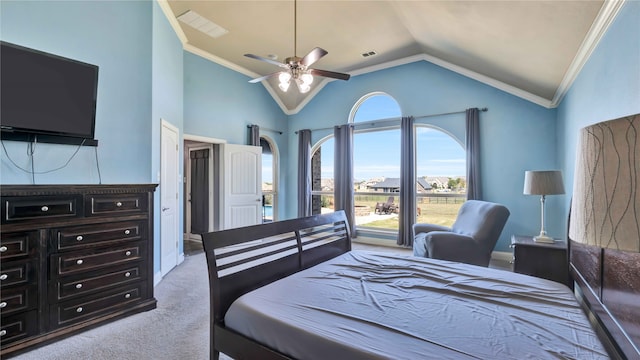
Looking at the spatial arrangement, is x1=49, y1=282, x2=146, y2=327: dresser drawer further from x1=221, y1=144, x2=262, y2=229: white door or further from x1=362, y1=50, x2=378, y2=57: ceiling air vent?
x1=362, y1=50, x2=378, y2=57: ceiling air vent

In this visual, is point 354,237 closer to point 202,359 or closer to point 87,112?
point 202,359

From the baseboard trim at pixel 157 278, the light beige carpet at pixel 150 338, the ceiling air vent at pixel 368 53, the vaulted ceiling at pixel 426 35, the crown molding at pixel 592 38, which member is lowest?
the light beige carpet at pixel 150 338

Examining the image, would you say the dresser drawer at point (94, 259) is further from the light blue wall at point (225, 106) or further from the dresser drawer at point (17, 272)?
the light blue wall at point (225, 106)

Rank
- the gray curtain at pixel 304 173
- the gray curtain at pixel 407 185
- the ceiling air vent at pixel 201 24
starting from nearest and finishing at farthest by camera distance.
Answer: the ceiling air vent at pixel 201 24 → the gray curtain at pixel 407 185 → the gray curtain at pixel 304 173

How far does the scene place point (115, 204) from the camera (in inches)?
102

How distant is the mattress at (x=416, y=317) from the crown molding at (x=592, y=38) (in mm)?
1859

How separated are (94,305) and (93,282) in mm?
197

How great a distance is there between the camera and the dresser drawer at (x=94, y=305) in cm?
229

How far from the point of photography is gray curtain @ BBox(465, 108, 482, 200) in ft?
15.2

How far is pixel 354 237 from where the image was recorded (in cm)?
585

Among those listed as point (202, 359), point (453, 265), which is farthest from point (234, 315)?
point (453, 265)

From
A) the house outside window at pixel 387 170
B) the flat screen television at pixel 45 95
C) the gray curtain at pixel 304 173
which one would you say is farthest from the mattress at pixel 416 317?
the gray curtain at pixel 304 173

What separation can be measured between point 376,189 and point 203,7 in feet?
13.3

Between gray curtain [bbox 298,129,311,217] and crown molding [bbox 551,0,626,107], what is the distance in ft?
14.2
